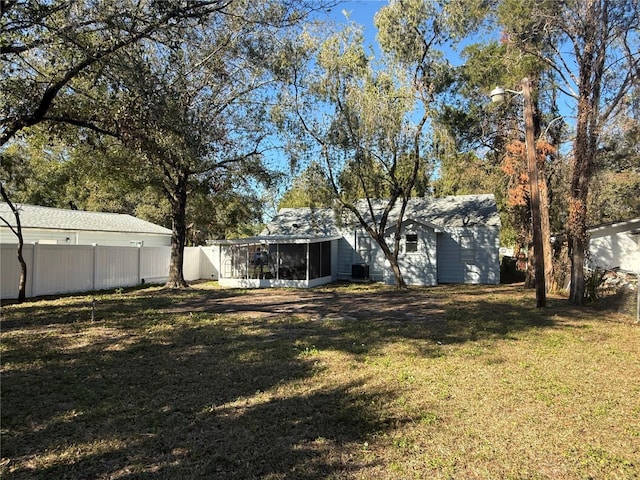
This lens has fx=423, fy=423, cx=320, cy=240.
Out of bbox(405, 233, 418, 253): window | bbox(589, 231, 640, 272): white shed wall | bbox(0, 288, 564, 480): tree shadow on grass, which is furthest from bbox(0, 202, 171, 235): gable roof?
bbox(589, 231, 640, 272): white shed wall

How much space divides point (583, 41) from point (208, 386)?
1273 cm

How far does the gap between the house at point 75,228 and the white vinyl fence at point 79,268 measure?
17.0ft

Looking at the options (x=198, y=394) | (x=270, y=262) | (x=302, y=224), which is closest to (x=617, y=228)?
(x=302, y=224)

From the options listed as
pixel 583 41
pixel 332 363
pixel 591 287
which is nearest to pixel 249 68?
pixel 332 363

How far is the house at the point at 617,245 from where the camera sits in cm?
1819

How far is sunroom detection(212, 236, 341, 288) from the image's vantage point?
18.1 m

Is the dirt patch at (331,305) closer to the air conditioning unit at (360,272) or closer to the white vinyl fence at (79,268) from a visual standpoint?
the white vinyl fence at (79,268)

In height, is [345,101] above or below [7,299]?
above

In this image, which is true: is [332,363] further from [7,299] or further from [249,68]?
[7,299]

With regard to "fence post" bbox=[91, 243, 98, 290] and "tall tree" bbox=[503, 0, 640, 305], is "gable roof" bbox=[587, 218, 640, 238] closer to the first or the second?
"tall tree" bbox=[503, 0, 640, 305]

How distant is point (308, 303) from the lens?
484 inches

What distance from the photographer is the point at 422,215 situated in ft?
70.6

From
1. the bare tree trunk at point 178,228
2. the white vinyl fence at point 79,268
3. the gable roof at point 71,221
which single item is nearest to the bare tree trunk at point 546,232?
the bare tree trunk at point 178,228

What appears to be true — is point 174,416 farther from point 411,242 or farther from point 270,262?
point 411,242
